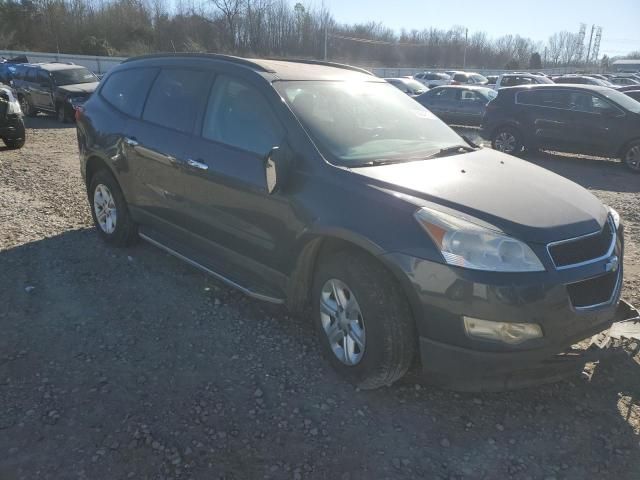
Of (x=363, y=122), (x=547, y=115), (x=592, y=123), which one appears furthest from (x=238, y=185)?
(x=547, y=115)

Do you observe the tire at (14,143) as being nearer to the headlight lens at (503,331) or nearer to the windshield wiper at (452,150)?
the windshield wiper at (452,150)

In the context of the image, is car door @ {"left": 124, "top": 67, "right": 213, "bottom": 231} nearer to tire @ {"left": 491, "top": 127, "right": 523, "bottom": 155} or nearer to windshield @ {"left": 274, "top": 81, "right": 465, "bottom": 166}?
windshield @ {"left": 274, "top": 81, "right": 465, "bottom": 166}

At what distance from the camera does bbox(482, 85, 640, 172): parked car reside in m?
10.4

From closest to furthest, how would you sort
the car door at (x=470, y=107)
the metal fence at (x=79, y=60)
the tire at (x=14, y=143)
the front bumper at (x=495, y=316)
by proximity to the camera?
the front bumper at (x=495, y=316), the tire at (x=14, y=143), the car door at (x=470, y=107), the metal fence at (x=79, y=60)

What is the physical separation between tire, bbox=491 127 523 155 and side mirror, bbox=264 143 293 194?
995 centimetres

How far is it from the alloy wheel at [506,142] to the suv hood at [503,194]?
904cm

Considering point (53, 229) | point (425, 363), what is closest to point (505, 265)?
point (425, 363)

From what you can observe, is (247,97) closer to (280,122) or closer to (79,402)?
(280,122)

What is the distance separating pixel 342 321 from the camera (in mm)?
3117

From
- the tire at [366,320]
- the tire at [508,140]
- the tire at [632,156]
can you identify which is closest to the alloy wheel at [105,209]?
the tire at [366,320]

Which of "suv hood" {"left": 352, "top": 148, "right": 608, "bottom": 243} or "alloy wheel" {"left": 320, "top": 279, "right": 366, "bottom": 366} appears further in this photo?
"alloy wheel" {"left": 320, "top": 279, "right": 366, "bottom": 366}

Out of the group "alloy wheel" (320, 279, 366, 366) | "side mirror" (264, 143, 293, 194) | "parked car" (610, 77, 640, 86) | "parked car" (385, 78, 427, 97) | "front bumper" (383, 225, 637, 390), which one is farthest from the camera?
"parked car" (610, 77, 640, 86)

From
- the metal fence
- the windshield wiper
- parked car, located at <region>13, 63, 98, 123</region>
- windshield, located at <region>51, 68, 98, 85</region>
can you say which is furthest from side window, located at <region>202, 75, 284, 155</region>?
the metal fence

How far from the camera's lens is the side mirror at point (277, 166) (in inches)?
123
